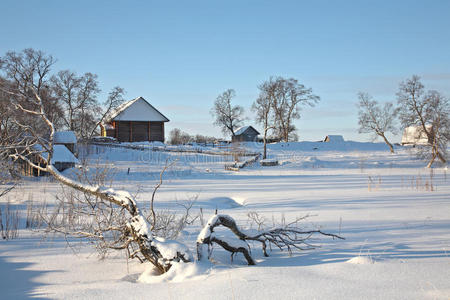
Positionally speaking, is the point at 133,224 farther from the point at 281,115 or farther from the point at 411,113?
the point at 281,115

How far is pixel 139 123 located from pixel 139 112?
1294 mm

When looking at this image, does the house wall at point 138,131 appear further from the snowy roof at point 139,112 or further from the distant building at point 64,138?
the distant building at point 64,138

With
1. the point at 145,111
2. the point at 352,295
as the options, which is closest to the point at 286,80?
the point at 145,111

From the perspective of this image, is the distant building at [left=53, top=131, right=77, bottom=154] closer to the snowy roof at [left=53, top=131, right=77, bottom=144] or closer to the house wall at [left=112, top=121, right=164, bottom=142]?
the snowy roof at [left=53, top=131, right=77, bottom=144]

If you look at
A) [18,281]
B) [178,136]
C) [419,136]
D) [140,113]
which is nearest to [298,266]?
[18,281]

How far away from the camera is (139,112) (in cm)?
3947

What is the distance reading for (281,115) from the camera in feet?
162

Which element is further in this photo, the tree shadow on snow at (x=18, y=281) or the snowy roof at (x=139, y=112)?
the snowy roof at (x=139, y=112)

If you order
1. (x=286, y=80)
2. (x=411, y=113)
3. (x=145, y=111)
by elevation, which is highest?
(x=286, y=80)

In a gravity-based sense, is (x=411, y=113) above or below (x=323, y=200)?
above

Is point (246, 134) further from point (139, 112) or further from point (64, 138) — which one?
point (64, 138)

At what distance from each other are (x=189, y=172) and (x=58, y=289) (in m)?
17.1

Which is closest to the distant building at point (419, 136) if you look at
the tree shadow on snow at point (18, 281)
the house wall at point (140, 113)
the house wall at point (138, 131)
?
the tree shadow on snow at point (18, 281)

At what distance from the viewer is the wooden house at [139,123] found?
39031 millimetres
